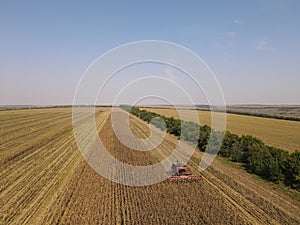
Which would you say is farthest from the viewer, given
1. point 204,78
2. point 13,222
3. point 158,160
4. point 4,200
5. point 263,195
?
point 158,160

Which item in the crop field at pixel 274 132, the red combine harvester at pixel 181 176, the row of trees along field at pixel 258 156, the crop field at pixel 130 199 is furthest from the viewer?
the crop field at pixel 274 132

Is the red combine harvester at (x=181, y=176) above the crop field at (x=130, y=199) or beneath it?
above

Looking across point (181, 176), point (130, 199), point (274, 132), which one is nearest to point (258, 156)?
point (181, 176)

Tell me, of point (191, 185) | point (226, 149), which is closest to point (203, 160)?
point (226, 149)

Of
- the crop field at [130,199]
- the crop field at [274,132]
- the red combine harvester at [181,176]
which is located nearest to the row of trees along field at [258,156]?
the crop field at [130,199]

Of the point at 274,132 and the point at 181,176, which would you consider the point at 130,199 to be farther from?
the point at 274,132

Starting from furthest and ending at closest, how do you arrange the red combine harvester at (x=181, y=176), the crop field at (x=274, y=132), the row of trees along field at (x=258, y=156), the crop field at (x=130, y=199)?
the crop field at (x=274, y=132) → the row of trees along field at (x=258, y=156) → the red combine harvester at (x=181, y=176) → the crop field at (x=130, y=199)

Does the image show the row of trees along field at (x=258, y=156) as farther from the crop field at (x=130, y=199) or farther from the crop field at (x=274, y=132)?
the crop field at (x=274, y=132)

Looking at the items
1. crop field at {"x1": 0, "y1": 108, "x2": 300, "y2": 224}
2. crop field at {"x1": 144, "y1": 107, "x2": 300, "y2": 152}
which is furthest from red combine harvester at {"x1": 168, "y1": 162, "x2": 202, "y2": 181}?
crop field at {"x1": 144, "y1": 107, "x2": 300, "y2": 152}

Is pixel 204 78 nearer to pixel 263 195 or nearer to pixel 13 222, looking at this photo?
pixel 263 195

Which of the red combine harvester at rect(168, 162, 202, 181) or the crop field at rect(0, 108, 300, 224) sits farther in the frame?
the red combine harvester at rect(168, 162, 202, 181)

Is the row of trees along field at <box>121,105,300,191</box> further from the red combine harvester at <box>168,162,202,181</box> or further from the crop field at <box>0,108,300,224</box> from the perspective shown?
the red combine harvester at <box>168,162,202,181</box>
